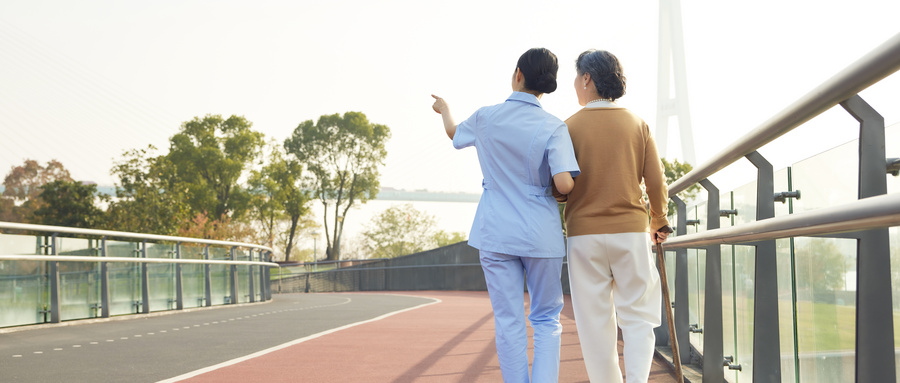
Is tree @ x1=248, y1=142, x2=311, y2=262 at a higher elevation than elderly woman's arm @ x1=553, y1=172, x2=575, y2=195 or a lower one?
higher

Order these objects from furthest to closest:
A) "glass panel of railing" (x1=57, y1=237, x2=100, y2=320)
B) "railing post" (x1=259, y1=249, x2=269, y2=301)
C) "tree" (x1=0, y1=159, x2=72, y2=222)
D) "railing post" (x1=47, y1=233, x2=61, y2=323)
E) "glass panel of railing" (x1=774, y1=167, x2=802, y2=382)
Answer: "tree" (x1=0, y1=159, x2=72, y2=222) → "railing post" (x1=259, y1=249, x2=269, y2=301) → "glass panel of railing" (x1=57, y1=237, x2=100, y2=320) → "railing post" (x1=47, y1=233, x2=61, y2=323) → "glass panel of railing" (x1=774, y1=167, x2=802, y2=382)

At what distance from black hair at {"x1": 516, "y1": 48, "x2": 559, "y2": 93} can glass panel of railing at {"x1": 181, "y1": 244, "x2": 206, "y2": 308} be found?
1021cm

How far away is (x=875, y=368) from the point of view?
2018 millimetres

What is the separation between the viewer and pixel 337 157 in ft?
166

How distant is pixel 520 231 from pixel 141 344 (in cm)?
470

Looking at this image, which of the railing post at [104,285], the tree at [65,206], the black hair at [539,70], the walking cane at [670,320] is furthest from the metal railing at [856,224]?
the tree at [65,206]

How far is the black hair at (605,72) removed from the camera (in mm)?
3561

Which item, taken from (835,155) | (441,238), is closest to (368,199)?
(441,238)

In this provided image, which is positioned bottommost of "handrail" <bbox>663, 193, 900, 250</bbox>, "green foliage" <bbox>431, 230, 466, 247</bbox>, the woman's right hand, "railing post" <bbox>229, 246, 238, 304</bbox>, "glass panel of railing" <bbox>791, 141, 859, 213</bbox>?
"green foliage" <bbox>431, 230, 466, 247</bbox>

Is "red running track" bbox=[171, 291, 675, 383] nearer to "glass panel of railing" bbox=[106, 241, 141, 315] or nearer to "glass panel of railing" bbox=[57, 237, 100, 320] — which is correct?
"glass panel of railing" bbox=[57, 237, 100, 320]

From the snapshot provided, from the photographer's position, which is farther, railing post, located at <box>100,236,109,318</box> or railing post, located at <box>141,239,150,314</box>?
railing post, located at <box>141,239,150,314</box>

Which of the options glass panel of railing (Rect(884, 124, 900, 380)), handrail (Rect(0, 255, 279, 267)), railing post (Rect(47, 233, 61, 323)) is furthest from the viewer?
railing post (Rect(47, 233, 61, 323))

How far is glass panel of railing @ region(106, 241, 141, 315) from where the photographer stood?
10531 millimetres

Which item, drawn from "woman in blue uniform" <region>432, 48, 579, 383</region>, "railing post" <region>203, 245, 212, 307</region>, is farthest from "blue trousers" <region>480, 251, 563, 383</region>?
"railing post" <region>203, 245, 212, 307</region>
